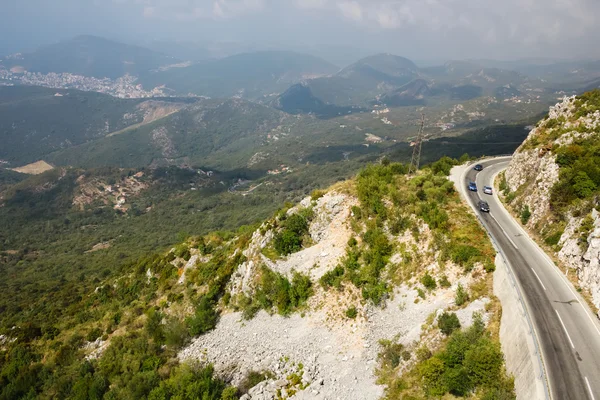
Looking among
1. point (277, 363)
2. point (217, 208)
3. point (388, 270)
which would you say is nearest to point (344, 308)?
point (388, 270)

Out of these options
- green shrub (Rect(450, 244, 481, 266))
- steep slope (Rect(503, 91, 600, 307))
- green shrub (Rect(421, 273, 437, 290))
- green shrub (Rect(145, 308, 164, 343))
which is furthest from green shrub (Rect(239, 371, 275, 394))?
steep slope (Rect(503, 91, 600, 307))

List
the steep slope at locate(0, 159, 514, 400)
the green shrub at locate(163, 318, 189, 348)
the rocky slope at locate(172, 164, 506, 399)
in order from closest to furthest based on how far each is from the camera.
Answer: the steep slope at locate(0, 159, 514, 400) < the rocky slope at locate(172, 164, 506, 399) < the green shrub at locate(163, 318, 189, 348)

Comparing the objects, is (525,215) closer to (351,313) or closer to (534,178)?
(534,178)

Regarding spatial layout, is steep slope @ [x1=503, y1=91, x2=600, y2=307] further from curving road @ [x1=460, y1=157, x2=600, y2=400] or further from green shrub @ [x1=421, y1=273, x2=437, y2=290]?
green shrub @ [x1=421, y1=273, x2=437, y2=290]

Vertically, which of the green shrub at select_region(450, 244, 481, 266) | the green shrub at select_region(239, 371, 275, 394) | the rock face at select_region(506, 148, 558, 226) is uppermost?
the rock face at select_region(506, 148, 558, 226)

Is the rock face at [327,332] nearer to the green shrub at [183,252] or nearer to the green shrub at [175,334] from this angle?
the green shrub at [175,334]

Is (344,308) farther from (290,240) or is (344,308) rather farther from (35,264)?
(35,264)

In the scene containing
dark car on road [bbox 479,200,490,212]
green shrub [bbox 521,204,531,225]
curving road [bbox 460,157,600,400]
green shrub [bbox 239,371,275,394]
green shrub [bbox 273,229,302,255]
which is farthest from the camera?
green shrub [bbox 273,229,302,255]
